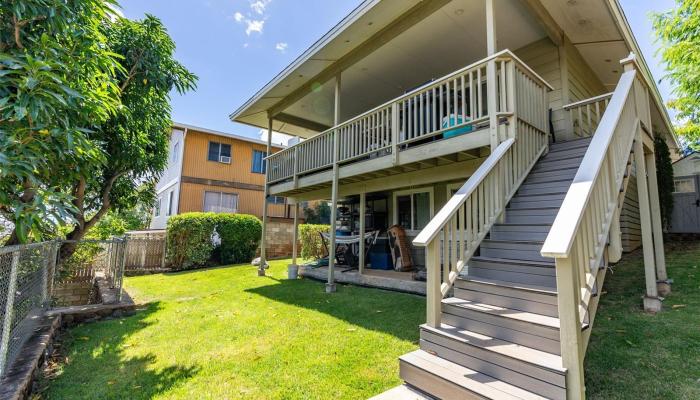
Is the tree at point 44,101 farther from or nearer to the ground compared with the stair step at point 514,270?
farther from the ground

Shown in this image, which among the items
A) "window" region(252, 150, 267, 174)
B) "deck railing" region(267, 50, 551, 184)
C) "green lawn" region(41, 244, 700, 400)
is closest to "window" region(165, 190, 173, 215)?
"window" region(252, 150, 267, 174)

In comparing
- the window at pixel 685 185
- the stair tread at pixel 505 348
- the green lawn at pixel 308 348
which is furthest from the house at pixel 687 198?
the stair tread at pixel 505 348

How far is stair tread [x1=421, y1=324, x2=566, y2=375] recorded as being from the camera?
210cm

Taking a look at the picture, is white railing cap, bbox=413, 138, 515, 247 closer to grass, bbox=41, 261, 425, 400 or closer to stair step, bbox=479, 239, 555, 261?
stair step, bbox=479, 239, 555, 261

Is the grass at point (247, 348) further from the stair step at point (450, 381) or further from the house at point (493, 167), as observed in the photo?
the house at point (493, 167)

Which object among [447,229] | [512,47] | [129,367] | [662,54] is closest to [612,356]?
[447,229]

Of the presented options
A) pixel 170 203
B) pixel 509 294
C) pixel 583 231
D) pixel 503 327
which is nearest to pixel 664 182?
pixel 509 294

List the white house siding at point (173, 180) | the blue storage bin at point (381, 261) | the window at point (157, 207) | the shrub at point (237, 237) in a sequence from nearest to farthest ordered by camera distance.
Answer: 1. the blue storage bin at point (381, 261)
2. the shrub at point (237, 237)
3. the white house siding at point (173, 180)
4. the window at point (157, 207)

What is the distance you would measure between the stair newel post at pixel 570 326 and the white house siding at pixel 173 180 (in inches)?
626

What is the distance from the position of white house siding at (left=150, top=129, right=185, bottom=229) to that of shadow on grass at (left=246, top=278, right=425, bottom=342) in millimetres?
10499

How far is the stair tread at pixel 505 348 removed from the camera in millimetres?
A: 2098

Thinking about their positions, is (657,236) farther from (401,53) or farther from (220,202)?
(220,202)

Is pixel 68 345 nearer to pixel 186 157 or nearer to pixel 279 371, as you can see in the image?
pixel 279 371

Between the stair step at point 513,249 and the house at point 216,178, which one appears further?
the house at point 216,178
